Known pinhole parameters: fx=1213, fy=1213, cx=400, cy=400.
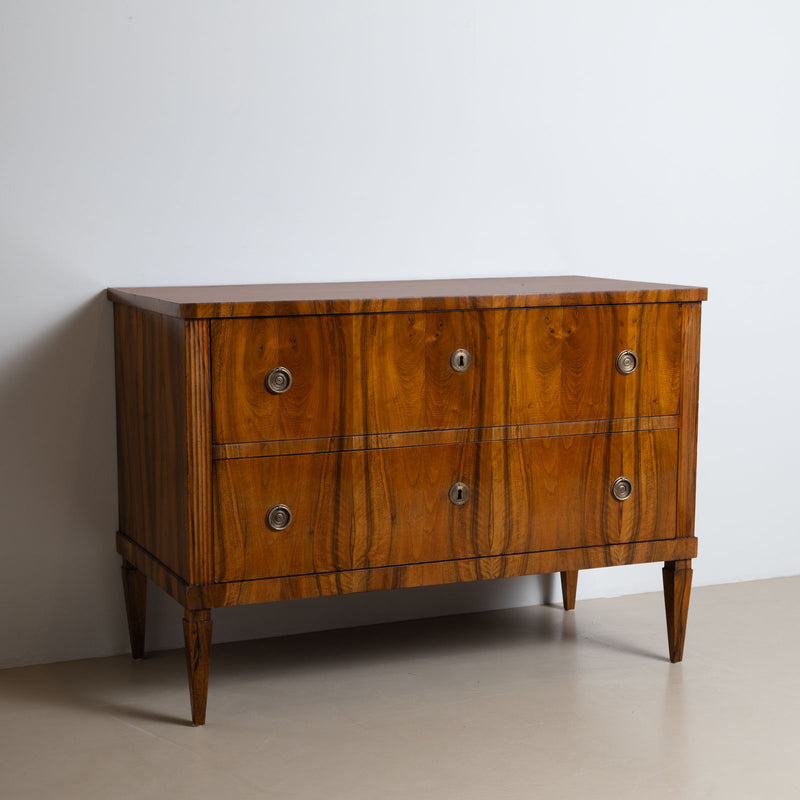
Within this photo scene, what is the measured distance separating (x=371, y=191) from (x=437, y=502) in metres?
0.89

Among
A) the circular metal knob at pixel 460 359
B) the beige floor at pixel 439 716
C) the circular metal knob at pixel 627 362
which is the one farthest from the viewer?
the circular metal knob at pixel 627 362

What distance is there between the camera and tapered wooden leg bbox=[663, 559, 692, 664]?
279 cm

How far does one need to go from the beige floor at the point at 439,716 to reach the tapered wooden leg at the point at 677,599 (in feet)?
0.17

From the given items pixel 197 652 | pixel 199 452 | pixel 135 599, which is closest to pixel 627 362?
pixel 199 452

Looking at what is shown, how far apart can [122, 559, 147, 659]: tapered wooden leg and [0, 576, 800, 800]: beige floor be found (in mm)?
78

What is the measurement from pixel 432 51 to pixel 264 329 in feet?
3.47

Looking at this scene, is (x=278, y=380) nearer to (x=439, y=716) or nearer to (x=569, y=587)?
(x=439, y=716)

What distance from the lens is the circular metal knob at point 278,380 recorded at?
2381mm

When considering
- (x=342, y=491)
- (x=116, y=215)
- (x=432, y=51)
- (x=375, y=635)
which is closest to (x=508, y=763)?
(x=342, y=491)

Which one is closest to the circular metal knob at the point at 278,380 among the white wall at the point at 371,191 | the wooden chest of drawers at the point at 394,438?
the wooden chest of drawers at the point at 394,438

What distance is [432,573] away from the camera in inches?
101

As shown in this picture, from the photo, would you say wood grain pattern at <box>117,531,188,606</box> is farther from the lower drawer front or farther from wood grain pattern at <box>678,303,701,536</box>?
wood grain pattern at <box>678,303,701,536</box>

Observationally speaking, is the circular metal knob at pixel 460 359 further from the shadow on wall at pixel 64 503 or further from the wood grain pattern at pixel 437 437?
the shadow on wall at pixel 64 503

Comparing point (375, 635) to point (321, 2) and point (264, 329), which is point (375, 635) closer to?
point (264, 329)
